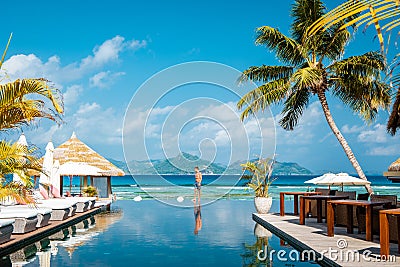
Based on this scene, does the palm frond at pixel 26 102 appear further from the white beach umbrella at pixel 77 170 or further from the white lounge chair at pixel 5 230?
the white beach umbrella at pixel 77 170

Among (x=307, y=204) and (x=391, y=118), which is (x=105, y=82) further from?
(x=391, y=118)

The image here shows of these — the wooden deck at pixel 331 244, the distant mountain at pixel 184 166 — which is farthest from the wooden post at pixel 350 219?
the distant mountain at pixel 184 166

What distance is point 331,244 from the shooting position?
6.58m

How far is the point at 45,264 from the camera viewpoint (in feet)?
19.1

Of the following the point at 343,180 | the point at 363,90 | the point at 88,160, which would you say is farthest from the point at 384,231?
the point at 88,160

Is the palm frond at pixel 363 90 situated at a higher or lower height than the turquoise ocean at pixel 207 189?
higher

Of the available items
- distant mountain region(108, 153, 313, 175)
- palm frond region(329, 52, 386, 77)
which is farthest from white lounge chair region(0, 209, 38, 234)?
palm frond region(329, 52, 386, 77)

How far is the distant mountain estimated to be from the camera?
25938 mm

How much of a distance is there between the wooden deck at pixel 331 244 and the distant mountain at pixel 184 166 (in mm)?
4178

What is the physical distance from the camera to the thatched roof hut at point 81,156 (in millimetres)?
19609

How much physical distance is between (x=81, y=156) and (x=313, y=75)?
11.4m

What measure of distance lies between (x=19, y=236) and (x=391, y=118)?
570 cm

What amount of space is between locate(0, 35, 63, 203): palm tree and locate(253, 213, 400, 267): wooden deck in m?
3.54

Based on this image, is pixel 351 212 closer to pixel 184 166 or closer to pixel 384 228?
pixel 384 228
